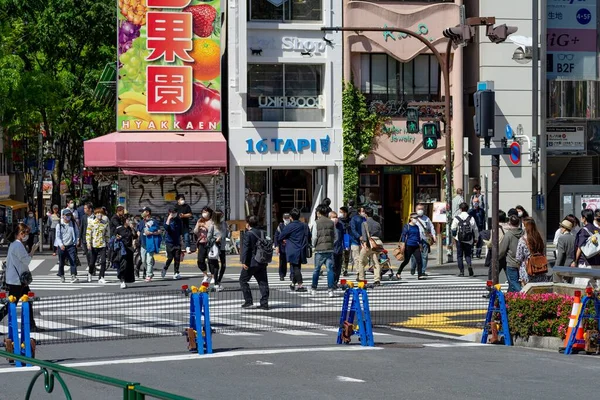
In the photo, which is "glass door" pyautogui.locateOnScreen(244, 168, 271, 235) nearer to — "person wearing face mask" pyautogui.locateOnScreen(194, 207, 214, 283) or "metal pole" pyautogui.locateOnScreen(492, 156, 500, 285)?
"person wearing face mask" pyautogui.locateOnScreen(194, 207, 214, 283)

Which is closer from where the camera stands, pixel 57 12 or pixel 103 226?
pixel 103 226

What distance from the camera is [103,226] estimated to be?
26.6m

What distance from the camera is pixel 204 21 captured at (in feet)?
121

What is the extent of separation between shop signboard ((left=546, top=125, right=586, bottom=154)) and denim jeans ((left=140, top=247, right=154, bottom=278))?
60.1 ft

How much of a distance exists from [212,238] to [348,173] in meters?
14.3

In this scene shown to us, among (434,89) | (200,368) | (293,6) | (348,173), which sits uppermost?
(293,6)

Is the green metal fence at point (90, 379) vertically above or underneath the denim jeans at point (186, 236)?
underneath

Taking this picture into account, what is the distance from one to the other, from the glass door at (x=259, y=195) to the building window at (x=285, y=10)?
Answer: 5.05 meters

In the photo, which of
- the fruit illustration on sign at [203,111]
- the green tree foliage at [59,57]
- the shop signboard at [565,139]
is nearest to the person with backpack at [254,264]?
the fruit illustration on sign at [203,111]

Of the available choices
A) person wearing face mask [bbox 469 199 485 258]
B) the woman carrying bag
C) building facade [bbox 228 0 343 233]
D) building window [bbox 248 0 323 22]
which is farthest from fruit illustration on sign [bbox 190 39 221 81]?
the woman carrying bag

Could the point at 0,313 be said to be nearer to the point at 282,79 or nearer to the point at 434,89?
the point at 282,79

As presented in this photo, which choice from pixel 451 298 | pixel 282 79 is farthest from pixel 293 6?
pixel 451 298

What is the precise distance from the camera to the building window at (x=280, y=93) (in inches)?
1497

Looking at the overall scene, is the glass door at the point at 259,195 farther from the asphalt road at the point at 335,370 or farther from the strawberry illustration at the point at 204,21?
the asphalt road at the point at 335,370
